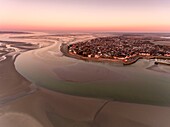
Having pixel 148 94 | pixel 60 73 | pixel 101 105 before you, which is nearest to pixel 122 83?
pixel 148 94

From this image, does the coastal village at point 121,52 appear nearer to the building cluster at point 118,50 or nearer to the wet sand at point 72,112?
the building cluster at point 118,50

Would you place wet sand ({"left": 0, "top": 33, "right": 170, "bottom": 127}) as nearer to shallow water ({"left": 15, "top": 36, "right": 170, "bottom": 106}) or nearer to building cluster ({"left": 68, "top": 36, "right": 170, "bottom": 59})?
shallow water ({"left": 15, "top": 36, "right": 170, "bottom": 106})

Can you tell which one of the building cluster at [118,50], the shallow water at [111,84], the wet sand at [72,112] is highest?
the wet sand at [72,112]

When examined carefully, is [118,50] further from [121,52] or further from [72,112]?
[72,112]

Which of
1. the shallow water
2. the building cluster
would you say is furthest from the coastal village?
the shallow water

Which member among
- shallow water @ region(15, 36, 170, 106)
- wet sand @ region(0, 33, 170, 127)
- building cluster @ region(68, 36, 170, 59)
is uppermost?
wet sand @ region(0, 33, 170, 127)

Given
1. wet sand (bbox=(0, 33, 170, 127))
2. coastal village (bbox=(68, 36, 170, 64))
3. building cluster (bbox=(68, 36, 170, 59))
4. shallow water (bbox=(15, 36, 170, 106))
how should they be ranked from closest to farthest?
wet sand (bbox=(0, 33, 170, 127)) < shallow water (bbox=(15, 36, 170, 106)) < coastal village (bbox=(68, 36, 170, 64)) < building cluster (bbox=(68, 36, 170, 59))

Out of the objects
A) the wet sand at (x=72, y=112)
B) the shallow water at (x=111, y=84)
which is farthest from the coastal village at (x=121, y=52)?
the wet sand at (x=72, y=112)

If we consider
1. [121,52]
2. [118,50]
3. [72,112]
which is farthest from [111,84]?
[118,50]

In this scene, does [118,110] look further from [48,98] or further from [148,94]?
[48,98]

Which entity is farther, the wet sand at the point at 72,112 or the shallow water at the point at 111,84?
the shallow water at the point at 111,84

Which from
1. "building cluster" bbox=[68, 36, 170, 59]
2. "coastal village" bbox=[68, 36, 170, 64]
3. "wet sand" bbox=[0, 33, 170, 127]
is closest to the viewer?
"wet sand" bbox=[0, 33, 170, 127]
